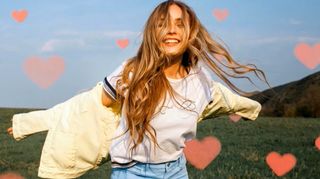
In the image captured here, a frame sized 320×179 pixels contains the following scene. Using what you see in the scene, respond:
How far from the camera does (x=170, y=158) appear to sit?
3.93m

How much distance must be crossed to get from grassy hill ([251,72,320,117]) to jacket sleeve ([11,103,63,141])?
51.1 feet

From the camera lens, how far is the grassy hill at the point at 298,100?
1981 centimetres

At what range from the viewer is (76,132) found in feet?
13.8

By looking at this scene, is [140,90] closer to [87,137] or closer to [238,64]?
[87,137]

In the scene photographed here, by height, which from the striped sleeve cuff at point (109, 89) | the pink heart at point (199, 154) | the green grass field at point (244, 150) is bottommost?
the green grass field at point (244, 150)

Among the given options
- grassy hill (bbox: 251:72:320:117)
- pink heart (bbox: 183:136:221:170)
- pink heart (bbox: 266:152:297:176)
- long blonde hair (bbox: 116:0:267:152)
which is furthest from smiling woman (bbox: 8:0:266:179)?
grassy hill (bbox: 251:72:320:117)

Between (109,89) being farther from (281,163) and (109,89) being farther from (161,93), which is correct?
(281,163)

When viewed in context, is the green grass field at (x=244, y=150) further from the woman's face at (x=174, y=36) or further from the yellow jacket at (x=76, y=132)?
the woman's face at (x=174, y=36)

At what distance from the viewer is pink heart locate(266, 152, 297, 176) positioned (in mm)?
7711

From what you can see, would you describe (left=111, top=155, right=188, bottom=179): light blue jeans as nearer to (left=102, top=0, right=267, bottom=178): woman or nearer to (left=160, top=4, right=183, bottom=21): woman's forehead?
(left=102, top=0, right=267, bottom=178): woman

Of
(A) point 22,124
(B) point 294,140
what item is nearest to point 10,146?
(B) point 294,140

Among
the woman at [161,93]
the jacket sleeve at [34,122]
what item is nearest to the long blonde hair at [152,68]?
the woman at [161,93]

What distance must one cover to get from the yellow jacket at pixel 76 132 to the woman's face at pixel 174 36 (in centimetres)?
51

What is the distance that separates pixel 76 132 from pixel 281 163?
4550mm
